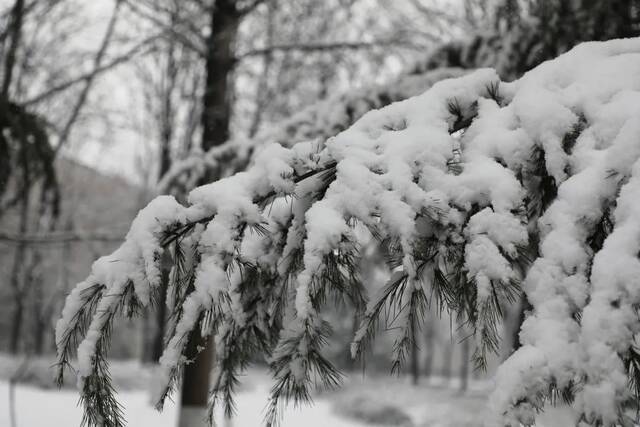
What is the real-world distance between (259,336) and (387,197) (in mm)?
573

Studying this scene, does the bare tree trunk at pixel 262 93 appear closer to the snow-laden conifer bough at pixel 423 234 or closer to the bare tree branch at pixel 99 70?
the bare tree branch at pixel 99 70

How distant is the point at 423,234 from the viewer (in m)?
1.17

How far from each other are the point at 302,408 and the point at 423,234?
8367mm

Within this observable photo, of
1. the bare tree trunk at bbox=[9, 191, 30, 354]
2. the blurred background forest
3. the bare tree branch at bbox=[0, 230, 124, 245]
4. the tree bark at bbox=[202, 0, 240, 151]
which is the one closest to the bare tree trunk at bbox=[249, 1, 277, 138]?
the blurred background forest

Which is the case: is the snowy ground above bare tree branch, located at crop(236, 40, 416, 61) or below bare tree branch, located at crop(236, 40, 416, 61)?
below

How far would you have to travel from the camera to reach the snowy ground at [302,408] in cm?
700

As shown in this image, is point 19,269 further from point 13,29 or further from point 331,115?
point 331,115

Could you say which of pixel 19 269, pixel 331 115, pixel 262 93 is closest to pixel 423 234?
pixel 331 115

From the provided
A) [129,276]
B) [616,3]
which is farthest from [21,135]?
[616,3]

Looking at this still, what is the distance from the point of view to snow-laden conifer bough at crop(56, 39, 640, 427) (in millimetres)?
1000

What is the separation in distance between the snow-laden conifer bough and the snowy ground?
457 centimetres

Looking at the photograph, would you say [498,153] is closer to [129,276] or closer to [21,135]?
[129,276]

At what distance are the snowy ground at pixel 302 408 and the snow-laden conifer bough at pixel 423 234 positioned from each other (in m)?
4.57

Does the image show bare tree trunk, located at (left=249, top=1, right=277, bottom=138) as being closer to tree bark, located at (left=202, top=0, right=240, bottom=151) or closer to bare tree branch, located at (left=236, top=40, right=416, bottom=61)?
tree bark, located at (left=202, top=0, right=240, bottom=151)
